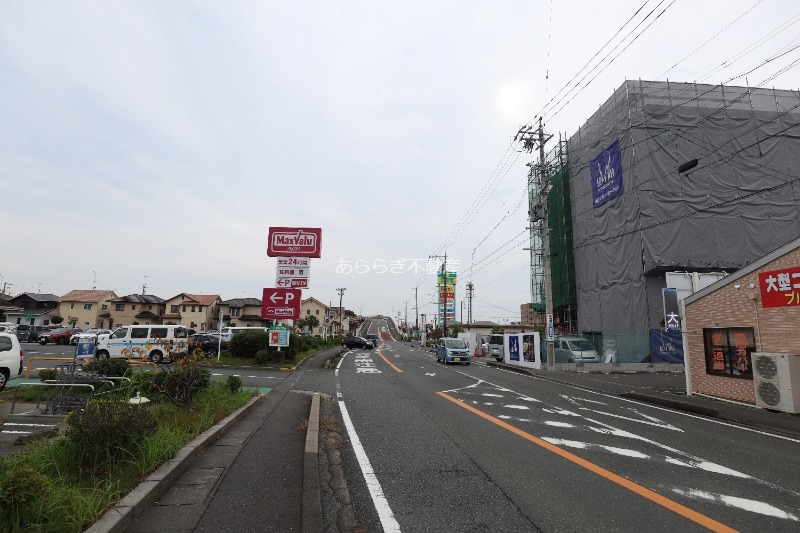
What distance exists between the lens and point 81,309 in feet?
188

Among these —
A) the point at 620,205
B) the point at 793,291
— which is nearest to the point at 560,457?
the point at 793,291

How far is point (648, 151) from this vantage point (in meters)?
27.0

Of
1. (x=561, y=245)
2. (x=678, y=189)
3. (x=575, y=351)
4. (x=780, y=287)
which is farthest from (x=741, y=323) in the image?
(x=561, y=245)

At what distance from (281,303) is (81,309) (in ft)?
171

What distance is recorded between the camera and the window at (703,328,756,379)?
11.6 metres

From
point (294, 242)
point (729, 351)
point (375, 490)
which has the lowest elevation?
point (375, 490)

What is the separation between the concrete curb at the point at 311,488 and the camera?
3576mm

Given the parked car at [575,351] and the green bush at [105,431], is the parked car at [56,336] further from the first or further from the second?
the green bush at [105,431]

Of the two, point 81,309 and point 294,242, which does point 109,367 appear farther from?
point 81,309

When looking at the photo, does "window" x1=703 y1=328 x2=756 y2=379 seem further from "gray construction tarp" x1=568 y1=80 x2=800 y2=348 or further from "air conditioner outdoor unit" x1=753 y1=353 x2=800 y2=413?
"gray construction tarp" x1=568 y1=80 x2=800 y2=348

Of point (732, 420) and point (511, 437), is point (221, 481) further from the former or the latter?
point (732, 420)

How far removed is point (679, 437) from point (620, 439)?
1364 millimetres

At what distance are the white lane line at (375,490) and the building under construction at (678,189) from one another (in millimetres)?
21597

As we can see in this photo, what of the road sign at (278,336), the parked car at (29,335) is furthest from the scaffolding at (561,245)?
the parked car at (29,335)
